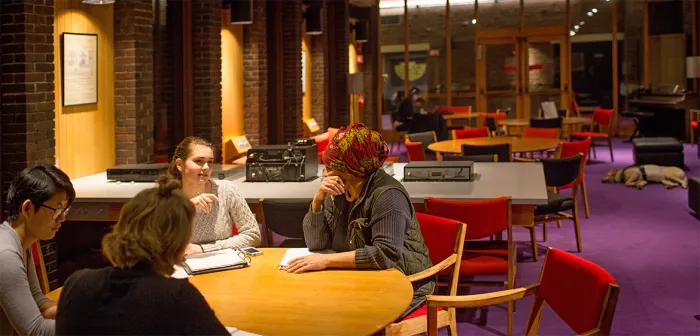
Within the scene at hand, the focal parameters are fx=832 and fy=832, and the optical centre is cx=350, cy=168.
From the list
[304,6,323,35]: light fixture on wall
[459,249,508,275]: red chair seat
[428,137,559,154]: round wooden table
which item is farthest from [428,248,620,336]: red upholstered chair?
[304,6,323,35]: light fixture on wall

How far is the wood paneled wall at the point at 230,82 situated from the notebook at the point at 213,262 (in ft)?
22.7

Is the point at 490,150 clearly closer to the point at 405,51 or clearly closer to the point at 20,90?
the point at 20,90

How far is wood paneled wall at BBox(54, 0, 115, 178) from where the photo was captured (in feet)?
22.2

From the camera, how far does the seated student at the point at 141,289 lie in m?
2.10

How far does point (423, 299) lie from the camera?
3.78 m

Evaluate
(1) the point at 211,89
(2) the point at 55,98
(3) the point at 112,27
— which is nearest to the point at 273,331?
(2) the point at 55,98

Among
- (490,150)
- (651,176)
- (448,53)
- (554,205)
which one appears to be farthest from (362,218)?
(448,53)

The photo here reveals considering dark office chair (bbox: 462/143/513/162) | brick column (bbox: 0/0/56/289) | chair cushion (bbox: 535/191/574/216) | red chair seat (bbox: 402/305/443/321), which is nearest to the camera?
red chair seat (bbox: 402/305/443/321)

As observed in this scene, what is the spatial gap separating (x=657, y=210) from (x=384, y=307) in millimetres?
7140

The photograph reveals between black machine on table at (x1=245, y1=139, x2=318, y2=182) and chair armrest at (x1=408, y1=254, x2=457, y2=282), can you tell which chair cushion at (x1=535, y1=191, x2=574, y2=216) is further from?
chair armrest at (x1=408, y1=254, x2=457, y2=282)

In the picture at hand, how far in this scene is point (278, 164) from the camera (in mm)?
6035

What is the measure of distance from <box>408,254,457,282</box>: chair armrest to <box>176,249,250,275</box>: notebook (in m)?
0.72

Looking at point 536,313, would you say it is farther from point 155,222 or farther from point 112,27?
point 112,27

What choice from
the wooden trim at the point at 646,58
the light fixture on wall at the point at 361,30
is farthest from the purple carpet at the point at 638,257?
the wooden trim at the point at 646,58
